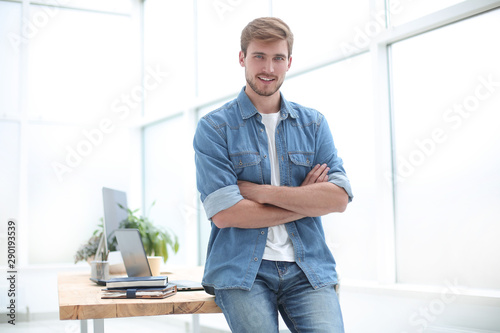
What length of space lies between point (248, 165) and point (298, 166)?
0.17m

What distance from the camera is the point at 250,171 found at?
1683 millimetres

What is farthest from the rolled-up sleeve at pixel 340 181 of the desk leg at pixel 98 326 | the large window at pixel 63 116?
the large window at pixel 63 116

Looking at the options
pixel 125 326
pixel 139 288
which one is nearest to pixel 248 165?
pixel 139 288

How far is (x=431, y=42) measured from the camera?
9.44 ft

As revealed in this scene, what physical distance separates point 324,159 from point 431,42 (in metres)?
1.46

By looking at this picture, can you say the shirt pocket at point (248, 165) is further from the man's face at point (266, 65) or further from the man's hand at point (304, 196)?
the man's face at point (266, 65)

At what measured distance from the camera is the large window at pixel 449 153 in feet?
8.50

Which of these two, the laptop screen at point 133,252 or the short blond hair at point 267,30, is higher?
the short blond hair at point 267,30

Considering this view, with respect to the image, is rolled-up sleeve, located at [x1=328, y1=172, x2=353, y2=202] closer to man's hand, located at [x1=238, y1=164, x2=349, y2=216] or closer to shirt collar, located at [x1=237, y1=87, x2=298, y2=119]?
man's hand, located at [x1=238, y1=164, x2=349, y2=216]

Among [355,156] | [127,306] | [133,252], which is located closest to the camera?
[127,306]

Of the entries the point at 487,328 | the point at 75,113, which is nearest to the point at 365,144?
the point at 487,328

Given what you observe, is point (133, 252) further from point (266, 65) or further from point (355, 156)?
point (355, 156)

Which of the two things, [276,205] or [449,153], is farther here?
[449,153]

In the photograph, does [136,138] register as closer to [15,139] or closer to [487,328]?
[15,139]
